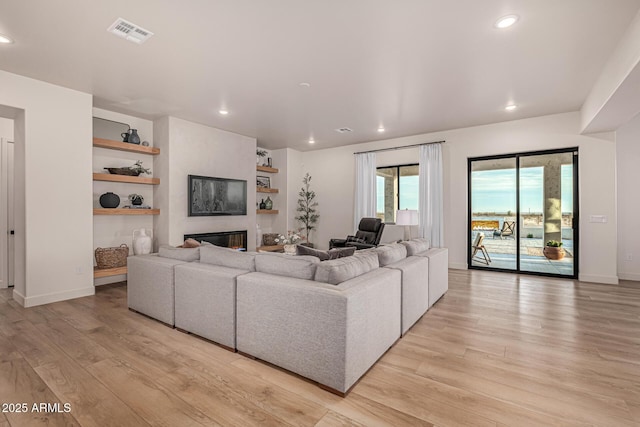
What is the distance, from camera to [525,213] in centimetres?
559

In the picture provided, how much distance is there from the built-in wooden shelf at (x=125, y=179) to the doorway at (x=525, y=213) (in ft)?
19.4

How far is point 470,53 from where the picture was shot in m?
3.16

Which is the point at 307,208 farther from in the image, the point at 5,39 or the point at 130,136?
the point at 5,39

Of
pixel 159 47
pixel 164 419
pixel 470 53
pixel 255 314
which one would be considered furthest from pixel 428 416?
pixel 159 47

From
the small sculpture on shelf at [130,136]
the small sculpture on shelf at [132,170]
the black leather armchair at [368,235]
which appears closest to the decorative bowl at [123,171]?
the small sculpture on shelf at [132,170]

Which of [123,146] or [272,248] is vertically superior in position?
[123,146]

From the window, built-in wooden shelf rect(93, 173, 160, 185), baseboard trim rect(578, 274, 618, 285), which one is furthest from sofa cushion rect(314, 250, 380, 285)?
baseboard trim rect(578, 274, 618, 285)

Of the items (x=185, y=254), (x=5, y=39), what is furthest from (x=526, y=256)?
(x=5, y=39)

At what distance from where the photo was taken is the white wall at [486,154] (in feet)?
16.0

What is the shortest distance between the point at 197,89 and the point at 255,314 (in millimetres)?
3233

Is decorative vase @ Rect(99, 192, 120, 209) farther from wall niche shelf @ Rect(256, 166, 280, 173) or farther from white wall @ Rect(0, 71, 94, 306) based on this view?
wall niche shelf @ Rect(256, 166, 280, 173)

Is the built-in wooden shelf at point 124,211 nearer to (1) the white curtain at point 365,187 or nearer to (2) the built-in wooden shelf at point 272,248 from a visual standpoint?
(2) the built-in wooden shelf at point 272,248

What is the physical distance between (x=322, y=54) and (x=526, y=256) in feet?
16.8

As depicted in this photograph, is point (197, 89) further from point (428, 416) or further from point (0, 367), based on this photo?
point (428, 416)
